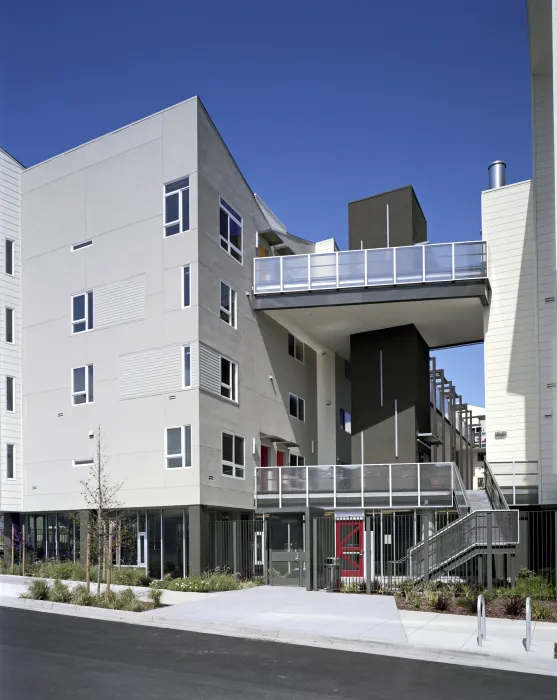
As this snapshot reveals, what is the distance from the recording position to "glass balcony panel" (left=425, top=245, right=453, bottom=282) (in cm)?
2940

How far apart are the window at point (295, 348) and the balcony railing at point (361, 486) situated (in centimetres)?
722

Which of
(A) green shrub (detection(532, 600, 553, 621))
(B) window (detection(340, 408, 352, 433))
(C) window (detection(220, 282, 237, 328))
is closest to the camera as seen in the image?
(A) green shrub (detection(532, 600, 553, 621))

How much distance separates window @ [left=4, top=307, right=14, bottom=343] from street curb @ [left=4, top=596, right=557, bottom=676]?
12748mm

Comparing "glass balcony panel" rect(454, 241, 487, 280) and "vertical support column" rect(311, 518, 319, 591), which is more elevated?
"glass balcony panel" rect(454, 241, 487, 280)

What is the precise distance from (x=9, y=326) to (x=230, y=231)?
9.22 meters

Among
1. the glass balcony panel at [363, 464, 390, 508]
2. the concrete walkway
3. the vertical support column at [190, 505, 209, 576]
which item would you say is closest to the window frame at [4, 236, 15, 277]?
the vertical support column at [190, 505, 209, 576]

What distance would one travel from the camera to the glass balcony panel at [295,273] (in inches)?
1211

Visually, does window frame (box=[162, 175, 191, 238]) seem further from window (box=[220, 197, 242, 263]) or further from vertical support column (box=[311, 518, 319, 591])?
vertical support column (box=[311, 518, 319, 591])

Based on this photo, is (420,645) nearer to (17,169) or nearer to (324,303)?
(324,303)

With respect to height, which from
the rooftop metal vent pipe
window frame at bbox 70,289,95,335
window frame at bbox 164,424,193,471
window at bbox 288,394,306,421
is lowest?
window frame at bbox 164,424,193,471

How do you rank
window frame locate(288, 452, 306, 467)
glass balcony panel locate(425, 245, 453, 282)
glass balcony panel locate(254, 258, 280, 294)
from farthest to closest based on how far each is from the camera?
window frame locate(288, 452, 306, 467) → glass balcony panel locate(254, 258, 280, 294) → glass balcony panel locate(425, 245, 453, 282)

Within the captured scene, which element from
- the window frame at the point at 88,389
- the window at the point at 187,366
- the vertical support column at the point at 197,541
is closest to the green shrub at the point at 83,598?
the vertical support column at the point at 197,541

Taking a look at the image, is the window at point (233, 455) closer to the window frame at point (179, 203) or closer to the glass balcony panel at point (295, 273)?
the glass balcony panel at point (295, 273)

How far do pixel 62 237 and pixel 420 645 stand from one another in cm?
2183
